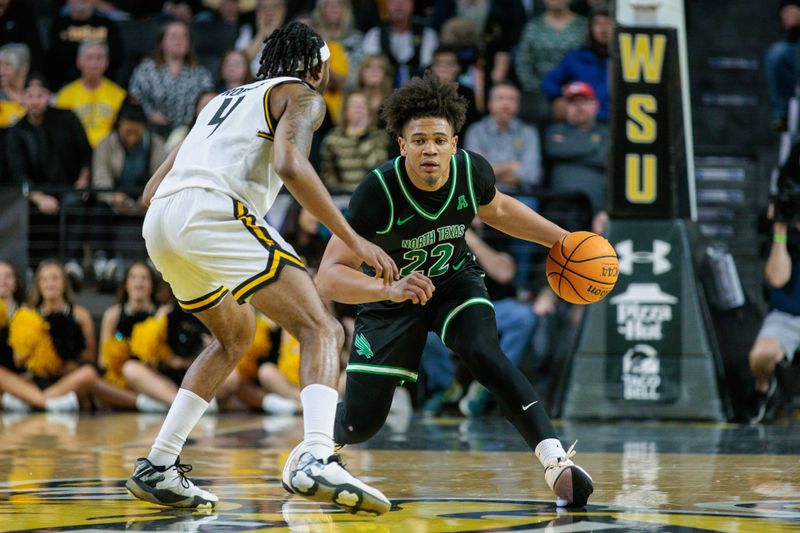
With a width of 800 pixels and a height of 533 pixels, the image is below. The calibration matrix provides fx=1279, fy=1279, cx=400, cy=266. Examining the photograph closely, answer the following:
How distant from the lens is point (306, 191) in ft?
15.9

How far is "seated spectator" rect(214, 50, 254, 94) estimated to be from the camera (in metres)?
12.6

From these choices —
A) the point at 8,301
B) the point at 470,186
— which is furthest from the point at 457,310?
the point at 8,301

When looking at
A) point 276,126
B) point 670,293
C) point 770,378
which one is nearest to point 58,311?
point 670,293

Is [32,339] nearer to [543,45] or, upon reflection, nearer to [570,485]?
[543,45]

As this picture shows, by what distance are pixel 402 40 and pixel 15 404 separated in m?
5.39

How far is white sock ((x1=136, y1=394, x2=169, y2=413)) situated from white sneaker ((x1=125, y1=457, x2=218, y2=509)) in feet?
20.7

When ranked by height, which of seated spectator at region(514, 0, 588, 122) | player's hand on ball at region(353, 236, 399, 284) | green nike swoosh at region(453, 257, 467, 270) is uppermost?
seated spectator at region(514, 0, 588, 122)

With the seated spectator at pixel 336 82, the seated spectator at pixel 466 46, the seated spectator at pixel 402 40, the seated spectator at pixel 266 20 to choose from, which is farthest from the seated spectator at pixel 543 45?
the seated spectator at pixel 266 20

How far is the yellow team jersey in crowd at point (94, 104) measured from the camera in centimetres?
1325

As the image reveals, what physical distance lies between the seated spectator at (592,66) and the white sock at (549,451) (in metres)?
7.60

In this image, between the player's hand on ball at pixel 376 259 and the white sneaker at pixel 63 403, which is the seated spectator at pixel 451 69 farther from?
the player's hand on ball at pixel 376 259

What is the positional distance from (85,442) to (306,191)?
434 cm

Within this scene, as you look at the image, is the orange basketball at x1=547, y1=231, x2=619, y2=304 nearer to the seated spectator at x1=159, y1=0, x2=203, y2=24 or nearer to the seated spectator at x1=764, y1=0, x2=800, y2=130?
the seated spectator at x1=764, y1=0, x2=800, y2=130

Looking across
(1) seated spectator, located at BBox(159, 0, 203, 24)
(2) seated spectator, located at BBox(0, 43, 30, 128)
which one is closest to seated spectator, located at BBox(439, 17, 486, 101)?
(1) seated spectator, located at BBox(159, 0, 203, 24)
